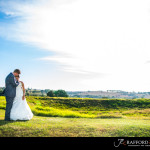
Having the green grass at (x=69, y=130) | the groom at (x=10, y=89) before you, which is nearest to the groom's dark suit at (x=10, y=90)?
the groom at (x=10, y=89)

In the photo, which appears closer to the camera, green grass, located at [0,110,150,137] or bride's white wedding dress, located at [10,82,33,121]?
green grass, located at [0,110,150,137]

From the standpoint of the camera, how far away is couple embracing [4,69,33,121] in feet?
40.0

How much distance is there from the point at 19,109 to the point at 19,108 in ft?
0.25

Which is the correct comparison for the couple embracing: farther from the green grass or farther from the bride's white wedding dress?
the green grass

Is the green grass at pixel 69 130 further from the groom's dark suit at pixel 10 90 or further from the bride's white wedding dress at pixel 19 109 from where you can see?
the groom's dark suit at pixel 10 90

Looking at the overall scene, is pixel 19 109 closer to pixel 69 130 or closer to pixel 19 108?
pixel 19 108

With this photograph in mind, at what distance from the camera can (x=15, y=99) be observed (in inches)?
505

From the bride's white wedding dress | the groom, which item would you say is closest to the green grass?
the bride's white wedding dress

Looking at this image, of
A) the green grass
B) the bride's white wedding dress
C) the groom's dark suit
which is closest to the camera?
the green grass

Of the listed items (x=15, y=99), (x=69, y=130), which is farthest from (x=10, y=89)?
(x=69, y=130)

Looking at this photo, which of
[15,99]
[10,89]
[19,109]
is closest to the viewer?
[10,89]

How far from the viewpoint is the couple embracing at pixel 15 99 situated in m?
12.2
